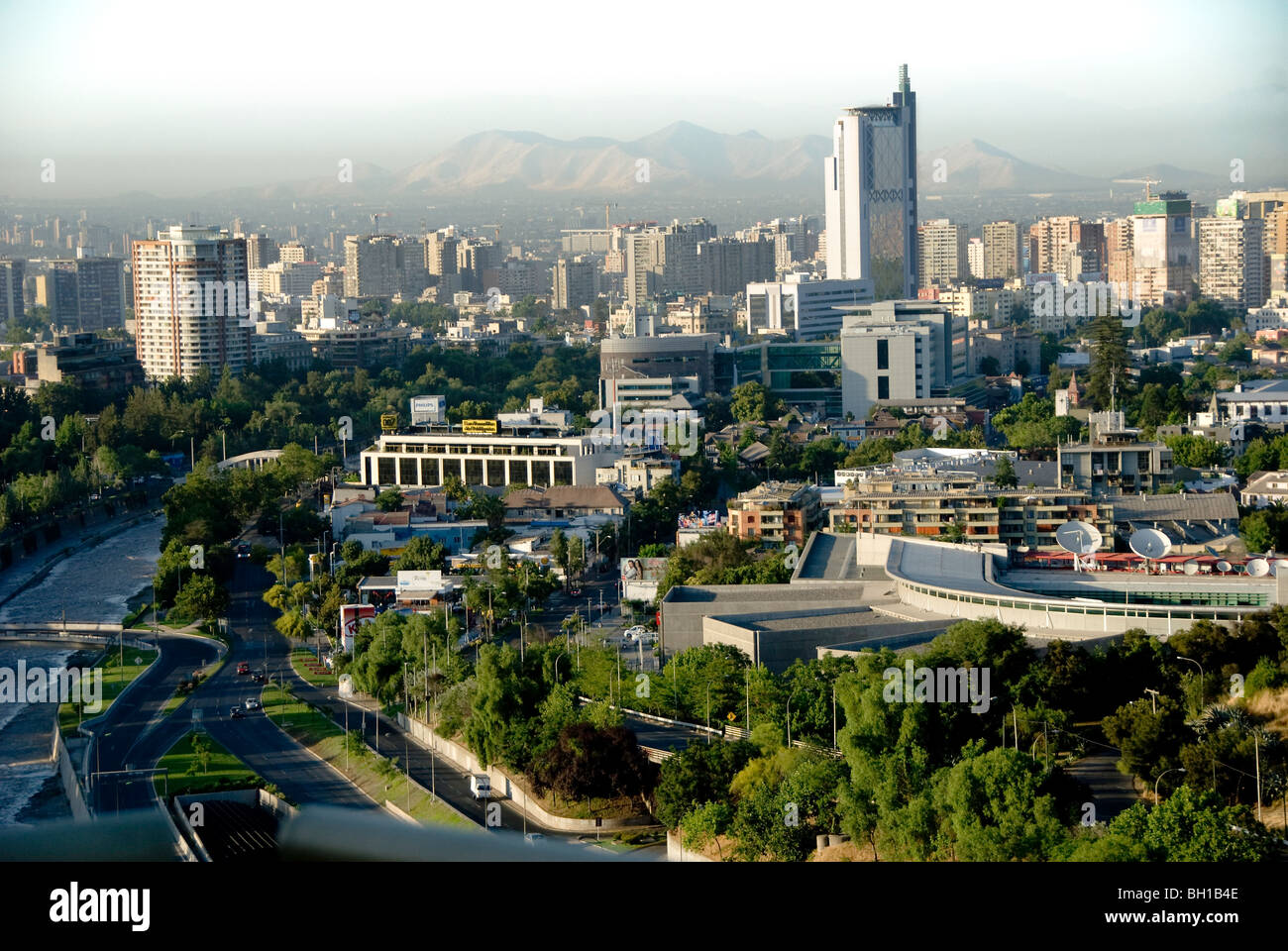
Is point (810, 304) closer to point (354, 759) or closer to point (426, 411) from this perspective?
point (426, 411)

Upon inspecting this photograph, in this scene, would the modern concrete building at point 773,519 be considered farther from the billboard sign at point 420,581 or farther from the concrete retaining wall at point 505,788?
the concrete retaining wall at point 505,788

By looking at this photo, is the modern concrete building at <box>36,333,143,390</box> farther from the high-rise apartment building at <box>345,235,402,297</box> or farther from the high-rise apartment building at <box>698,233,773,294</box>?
the high-rise apartment building at <box>698,233,773,294</box>

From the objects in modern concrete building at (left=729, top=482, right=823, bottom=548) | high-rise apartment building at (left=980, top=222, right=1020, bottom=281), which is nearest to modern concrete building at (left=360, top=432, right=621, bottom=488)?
modern concrete building at (left=729, top=482, right=823, bottom=548)

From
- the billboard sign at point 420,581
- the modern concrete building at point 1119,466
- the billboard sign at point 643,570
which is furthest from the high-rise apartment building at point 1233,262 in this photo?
the billboard sign at point 420,581
